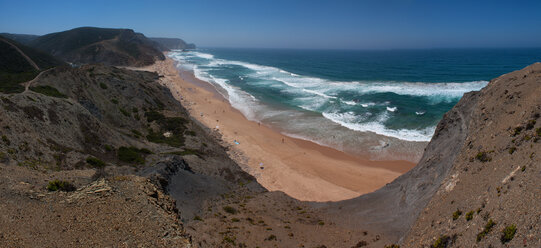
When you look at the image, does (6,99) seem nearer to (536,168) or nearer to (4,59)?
(536,168)

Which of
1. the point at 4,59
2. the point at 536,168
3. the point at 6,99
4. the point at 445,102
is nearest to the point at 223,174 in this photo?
the point at 6,99

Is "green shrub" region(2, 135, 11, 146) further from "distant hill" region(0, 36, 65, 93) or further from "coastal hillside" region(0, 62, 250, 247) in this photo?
"distant hill" region(0, 36, 65, 93)

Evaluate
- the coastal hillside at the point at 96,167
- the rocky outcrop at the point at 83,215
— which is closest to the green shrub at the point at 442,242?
the rocky outcrop at the point at 83,215

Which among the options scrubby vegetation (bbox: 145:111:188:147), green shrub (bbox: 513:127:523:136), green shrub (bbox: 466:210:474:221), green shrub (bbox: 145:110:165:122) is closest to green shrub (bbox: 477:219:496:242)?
green shrub (bbox: 466:210:474:221)

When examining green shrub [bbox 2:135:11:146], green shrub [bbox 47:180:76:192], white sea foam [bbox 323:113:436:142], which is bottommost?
white sea foam [bbox 323:113:436:142]

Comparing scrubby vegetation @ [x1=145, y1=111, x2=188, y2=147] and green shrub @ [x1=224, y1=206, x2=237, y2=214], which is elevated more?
scrubby vegetation @ [x1=145, y1=111, x2=188, y2=147]

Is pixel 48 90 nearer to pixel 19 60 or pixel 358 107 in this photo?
pixel 358 107
